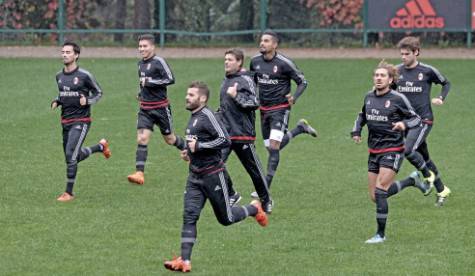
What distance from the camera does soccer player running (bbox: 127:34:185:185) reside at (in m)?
17.5

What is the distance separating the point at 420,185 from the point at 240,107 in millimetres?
2542

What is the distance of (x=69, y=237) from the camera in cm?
1376

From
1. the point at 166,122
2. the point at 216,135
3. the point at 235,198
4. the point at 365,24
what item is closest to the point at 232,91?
the point at 235,198

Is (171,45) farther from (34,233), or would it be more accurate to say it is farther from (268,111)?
(34,233)

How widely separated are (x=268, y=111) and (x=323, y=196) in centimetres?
143

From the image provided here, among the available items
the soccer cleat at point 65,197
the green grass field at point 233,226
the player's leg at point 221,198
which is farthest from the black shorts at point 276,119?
the player's leg at point 221,198

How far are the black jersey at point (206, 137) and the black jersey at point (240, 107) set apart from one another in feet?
7.91

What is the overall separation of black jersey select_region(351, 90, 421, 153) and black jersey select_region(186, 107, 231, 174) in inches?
90.3

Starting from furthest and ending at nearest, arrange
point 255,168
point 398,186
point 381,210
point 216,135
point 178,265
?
point 255,168, point 398,186, point 381,210, point 216,135, point 178,265

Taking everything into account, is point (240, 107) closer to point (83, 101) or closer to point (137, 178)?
point (83, 101)

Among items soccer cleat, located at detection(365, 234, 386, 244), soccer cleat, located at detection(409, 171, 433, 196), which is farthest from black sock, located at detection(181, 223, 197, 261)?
soccer cleat, located at detection(409, 171, 433, 196)

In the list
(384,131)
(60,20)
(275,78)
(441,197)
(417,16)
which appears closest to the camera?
(384,131)

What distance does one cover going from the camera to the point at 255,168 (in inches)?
594

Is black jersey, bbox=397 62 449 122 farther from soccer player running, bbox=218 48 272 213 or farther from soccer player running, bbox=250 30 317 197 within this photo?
soccer player running, bbox=218 48 272 213
